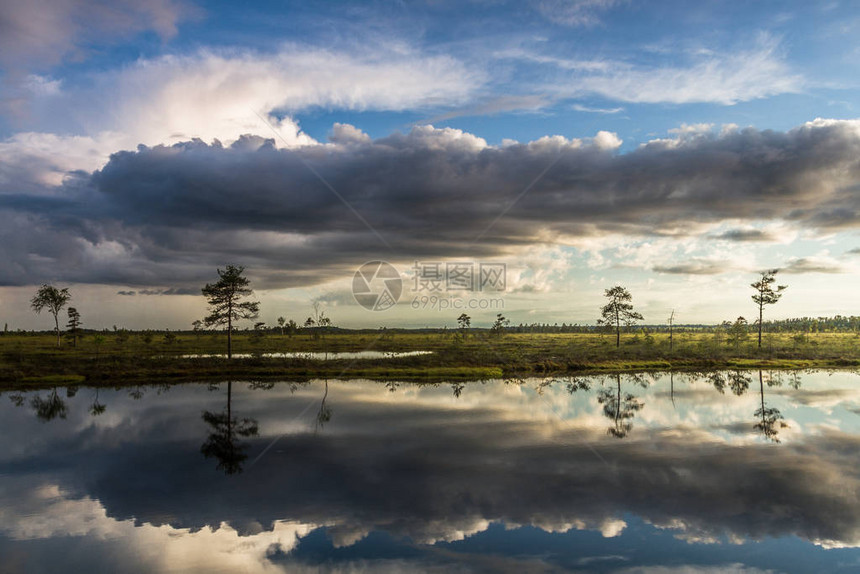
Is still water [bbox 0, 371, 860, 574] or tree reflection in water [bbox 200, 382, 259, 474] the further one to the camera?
tree reflection in water [bbox 200, 382, 259, 474]

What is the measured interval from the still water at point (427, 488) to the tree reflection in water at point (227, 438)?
15 centimetres

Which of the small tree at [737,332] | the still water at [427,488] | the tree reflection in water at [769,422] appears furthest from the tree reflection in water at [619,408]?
the small tree at [737,332]

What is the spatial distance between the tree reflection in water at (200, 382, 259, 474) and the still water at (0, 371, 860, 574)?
0.15 meters

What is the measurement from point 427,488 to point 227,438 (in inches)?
457

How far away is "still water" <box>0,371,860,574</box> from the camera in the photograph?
12109 millimetres

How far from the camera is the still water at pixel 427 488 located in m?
12.1

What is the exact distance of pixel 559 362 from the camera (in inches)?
2203

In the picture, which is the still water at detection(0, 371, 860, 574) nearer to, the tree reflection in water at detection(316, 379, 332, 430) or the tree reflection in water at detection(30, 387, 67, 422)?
the tree reflection in water at detection(316, 379, 332, 430)

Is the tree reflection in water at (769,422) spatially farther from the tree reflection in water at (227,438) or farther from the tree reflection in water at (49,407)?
the tree reflection in water at (49,407)

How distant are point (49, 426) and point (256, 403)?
34.7 ft

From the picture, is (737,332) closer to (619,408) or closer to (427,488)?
(619,408)

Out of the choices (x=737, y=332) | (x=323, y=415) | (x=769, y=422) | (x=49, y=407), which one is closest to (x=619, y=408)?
(x=769, y=422)

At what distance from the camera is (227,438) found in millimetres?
23375

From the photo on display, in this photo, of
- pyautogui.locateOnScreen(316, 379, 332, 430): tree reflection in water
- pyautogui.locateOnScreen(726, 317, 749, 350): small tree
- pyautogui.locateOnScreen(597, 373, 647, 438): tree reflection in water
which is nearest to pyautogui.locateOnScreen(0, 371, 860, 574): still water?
pyautogui.locateOnScreen(316, 379, 332, 430): tree reflection in water
